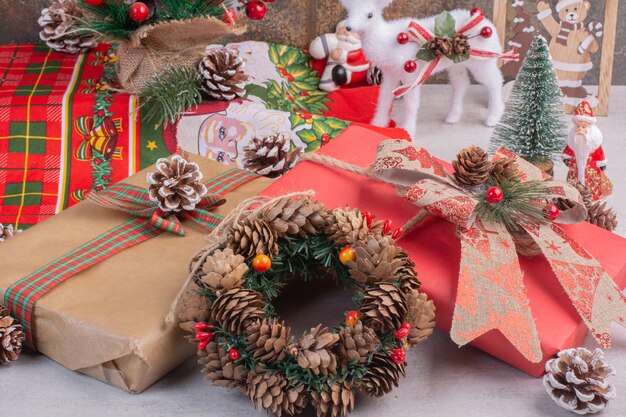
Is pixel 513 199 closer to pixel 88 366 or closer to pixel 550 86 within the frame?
pixel 550 86

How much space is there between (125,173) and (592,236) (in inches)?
28.8

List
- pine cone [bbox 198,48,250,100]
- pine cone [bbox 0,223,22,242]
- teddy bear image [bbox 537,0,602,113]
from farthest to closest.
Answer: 1. teddy bear image [bbox 537,0,602,113]
2. pine cone [bbox 198,48,250,100]
3. pine cone [bbox 0,223,22,242]

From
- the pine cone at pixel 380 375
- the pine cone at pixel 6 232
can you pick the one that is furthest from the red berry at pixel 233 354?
the pine cone at pixel 6 232

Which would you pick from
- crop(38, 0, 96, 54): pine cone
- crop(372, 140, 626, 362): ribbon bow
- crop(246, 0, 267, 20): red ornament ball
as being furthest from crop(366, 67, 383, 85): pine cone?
crop(372, 140, 626, 362): ribbon bow

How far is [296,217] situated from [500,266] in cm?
24

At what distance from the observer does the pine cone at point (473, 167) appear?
990 millimetres

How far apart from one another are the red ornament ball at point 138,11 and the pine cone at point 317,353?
0.73 metres

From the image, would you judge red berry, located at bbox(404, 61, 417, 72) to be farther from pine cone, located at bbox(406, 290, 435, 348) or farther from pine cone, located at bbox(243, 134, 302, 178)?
pine cone, located at bbox(406, 290, 435, 348)

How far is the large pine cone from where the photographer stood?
83 cm

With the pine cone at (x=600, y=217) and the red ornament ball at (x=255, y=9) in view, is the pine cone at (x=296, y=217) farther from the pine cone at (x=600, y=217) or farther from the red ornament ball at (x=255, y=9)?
the red ornament ball at (x=255, y=9)

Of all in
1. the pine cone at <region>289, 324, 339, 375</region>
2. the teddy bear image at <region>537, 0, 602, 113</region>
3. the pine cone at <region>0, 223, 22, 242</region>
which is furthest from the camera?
the teddy bear image at <region>537, 0, 602, 113</region>

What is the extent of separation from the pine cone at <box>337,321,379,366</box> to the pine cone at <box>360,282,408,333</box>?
0.6 inches

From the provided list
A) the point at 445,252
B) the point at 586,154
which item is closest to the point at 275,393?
the point at 445,252

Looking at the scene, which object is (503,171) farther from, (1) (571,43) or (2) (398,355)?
(1) (571,43)
